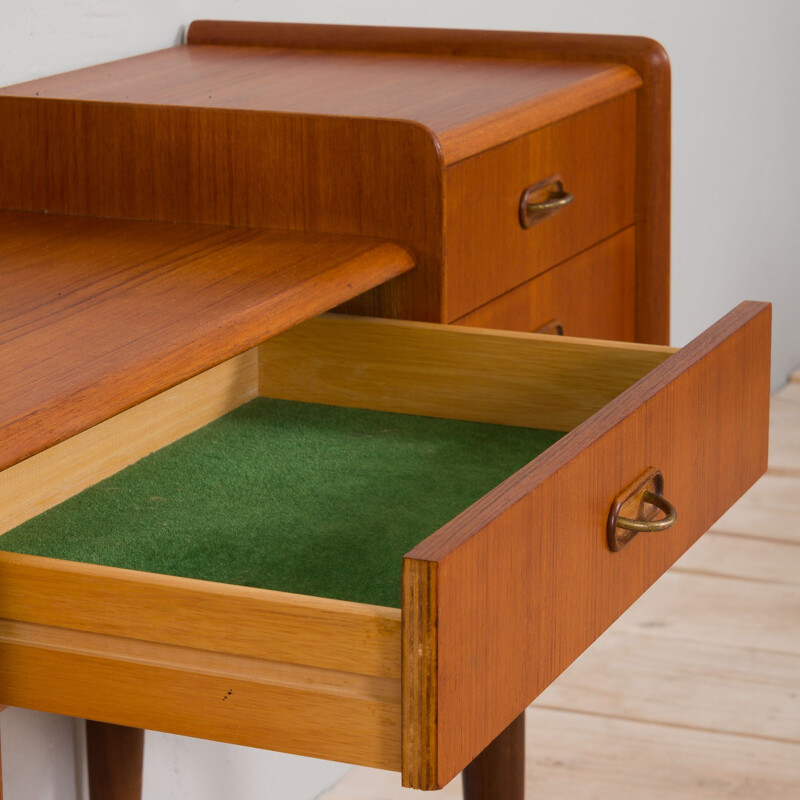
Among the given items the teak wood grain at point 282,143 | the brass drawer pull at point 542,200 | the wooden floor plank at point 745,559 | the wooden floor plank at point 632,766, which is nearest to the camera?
the teak wood grain at point 282,143

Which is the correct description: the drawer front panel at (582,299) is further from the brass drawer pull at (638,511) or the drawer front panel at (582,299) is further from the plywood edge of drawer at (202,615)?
the plywood edge of drawer at (202,615)

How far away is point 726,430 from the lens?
954mm

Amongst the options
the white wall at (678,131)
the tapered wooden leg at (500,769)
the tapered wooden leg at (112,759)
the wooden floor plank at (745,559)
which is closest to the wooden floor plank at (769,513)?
the wooden floor plank at (745,559)

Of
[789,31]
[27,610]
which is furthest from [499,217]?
[789,31]

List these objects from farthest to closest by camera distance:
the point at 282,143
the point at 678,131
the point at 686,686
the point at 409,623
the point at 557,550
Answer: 1. the point at 678,131
2. the point at 686,686
3. the point at 282,143
4. the point at 557,550
5. the point at 409,623

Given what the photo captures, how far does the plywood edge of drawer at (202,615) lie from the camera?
0.65 metres

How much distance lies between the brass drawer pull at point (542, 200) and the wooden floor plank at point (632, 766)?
2.46 feet

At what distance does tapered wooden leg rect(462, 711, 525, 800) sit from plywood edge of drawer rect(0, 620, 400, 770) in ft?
1.77

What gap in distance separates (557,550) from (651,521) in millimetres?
106

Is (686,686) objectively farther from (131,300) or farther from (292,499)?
(131,300)

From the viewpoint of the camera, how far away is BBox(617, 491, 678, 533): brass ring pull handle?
0.80 meters

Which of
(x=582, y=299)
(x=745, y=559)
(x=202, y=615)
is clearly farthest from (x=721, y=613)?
(x=202, y=615)

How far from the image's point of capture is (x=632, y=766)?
5.58ft

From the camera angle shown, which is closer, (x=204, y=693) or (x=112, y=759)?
(x=204, y=693)
